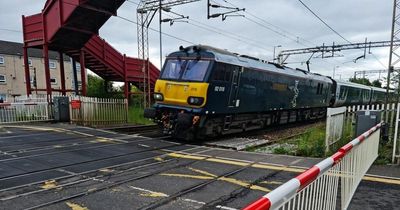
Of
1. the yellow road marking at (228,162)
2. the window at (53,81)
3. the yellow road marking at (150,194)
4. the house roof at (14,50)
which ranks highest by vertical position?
the house roof at (14,50)

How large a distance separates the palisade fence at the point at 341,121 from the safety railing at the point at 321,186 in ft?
10.3

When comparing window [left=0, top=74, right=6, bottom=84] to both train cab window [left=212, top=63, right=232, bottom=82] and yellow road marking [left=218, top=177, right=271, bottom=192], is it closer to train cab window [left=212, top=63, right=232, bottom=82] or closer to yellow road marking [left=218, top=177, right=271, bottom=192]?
train cab window [left=212, top=63, right=232, bottom=82]

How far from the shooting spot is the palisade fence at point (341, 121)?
9320 millimetres

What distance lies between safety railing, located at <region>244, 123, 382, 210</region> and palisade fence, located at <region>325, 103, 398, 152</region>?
314 centimetres

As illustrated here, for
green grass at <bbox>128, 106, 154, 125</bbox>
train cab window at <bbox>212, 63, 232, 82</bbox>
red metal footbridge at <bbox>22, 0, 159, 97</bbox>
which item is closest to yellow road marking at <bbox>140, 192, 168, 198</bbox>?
train cab window at <bbox>212, 63, 232, 82</bbox>

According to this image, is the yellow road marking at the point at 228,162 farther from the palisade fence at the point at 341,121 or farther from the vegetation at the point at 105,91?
the vegetation at the point at 105,91

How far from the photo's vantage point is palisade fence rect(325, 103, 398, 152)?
30.6 ft

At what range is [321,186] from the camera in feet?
11.4

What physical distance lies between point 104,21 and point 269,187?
13.6 meters

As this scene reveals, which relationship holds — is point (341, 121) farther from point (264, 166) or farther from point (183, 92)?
point (183, 92)

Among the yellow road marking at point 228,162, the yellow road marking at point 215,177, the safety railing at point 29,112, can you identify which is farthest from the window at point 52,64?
the yellow road marking at point 215,177

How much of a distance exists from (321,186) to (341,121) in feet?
25.5

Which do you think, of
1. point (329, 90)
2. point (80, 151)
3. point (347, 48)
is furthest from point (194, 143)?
point (347, 48)

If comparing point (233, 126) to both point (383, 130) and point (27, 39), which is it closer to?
point (383, 130)
